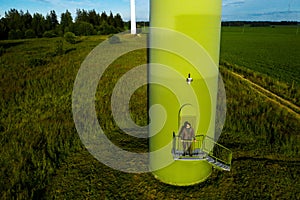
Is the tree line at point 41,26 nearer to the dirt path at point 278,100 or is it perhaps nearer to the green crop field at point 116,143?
the green crop field at point 116,143

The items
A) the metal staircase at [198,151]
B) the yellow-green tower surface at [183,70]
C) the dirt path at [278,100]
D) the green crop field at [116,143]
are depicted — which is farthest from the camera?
the dirt path at [278,100]

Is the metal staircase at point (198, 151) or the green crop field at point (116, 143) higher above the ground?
the metal staircase at point (198, 151)

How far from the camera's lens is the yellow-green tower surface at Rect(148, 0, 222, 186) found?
8.66 m

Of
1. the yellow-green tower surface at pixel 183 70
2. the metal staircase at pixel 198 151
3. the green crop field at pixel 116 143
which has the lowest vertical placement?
the green crop field at pixel 116 143

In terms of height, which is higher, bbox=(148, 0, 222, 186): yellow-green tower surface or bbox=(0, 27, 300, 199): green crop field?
bbox=(148, 0, 222, 186): yellow-green tower surface

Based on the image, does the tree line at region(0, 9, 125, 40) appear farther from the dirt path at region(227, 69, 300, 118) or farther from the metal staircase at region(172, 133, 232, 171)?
the metal staircase at region(172, 133, 232, 171)

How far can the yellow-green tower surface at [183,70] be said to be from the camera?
8656mm

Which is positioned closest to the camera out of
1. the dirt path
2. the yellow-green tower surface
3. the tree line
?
the yellow-green tower surface

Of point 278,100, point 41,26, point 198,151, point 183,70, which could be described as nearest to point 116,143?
point 198,151

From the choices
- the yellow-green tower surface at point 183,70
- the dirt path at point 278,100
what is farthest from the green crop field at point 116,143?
the yellow-green tower surface at point 183,70

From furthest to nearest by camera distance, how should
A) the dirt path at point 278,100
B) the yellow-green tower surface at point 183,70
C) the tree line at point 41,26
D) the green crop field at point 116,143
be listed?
the tree line at point 41,26 < the dirt path at point 278,100 < the green crop field at point 116,143 < the yellow-green tower surface at point 183,70

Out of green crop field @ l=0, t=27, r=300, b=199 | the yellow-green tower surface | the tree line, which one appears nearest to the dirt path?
green crop field @ l=0, t=27, r=300, b=199

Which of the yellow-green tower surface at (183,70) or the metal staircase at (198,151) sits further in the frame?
the metal staircase at (198,151)

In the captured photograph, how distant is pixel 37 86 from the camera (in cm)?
2384
